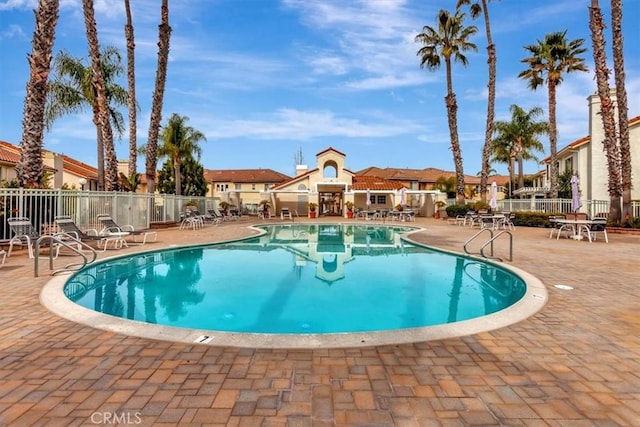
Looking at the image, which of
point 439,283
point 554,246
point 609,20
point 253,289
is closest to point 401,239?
point 554,246

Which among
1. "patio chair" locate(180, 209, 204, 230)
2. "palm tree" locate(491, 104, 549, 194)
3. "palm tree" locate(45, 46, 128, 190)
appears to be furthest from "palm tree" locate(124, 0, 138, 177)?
"palm tree" locate(491, 104, 549, 194)

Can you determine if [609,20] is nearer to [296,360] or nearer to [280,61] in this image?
[280,61]

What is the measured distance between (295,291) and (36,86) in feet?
34.9

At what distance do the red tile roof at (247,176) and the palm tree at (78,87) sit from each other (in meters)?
36.6

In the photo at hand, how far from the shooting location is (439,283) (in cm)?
857

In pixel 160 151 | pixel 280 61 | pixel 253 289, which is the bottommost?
pixel 253 289

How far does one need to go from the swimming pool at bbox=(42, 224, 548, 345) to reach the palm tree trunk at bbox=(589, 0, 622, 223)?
12.5m

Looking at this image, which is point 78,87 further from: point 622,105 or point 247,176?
point 247,176

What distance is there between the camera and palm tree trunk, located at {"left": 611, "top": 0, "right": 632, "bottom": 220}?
18.0 meters

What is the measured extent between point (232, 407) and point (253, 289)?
5.46 meters

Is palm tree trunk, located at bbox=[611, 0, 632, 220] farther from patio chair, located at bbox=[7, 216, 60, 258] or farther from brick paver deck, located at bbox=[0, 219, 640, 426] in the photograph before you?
patio chair, located at bbox=[7, 216, 60, 258]

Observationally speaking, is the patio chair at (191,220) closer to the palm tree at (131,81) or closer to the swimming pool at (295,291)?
the palm tree at (131,81)

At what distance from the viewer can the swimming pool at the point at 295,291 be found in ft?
19.7

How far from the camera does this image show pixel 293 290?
805 cm
